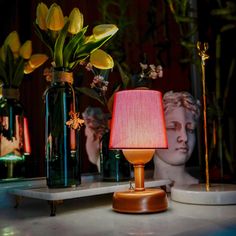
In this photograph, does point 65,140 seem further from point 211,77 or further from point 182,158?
point 211,77

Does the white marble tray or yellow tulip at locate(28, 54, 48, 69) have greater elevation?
yellow tulip at locate(28, 54, 48, 69)

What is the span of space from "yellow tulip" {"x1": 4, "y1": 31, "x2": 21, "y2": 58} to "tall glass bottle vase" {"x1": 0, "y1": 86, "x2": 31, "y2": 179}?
123mm

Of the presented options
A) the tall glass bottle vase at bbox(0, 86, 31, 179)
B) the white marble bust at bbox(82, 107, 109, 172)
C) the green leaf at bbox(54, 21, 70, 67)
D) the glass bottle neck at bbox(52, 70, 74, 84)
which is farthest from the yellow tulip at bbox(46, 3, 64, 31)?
the white marble bust at bbox(82, 107, 109, 172)

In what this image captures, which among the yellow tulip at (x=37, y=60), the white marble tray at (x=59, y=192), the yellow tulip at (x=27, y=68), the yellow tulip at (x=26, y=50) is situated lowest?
the white marble tray at (x=59, y=192)

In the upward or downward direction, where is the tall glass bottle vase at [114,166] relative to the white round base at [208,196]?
upward

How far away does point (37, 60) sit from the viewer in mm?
1083

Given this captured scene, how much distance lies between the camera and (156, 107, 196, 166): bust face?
1.19 metres

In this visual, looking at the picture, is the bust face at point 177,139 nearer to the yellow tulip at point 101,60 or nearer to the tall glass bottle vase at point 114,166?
the tall glass bottle vase at point 114,166

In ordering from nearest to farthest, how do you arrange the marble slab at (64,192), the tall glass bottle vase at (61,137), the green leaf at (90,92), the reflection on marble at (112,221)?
the reflection on marble at (112,221) < the marble slab at (64,192) < the tall glass bottle vase at (61,137) < the green leaf at (90,92)

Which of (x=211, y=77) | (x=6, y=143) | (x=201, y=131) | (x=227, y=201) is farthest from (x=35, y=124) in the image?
(x=211, y=77)

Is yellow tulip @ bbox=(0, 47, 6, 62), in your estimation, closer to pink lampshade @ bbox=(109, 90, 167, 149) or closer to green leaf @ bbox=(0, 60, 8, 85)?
green leaf @ bbox=(0, 60, 8, 85)

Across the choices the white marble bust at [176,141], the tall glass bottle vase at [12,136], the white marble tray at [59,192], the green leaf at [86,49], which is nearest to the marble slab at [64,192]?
the white marble tray at [59,192]

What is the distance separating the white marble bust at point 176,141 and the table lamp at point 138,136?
335 mm

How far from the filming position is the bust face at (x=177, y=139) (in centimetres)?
119
